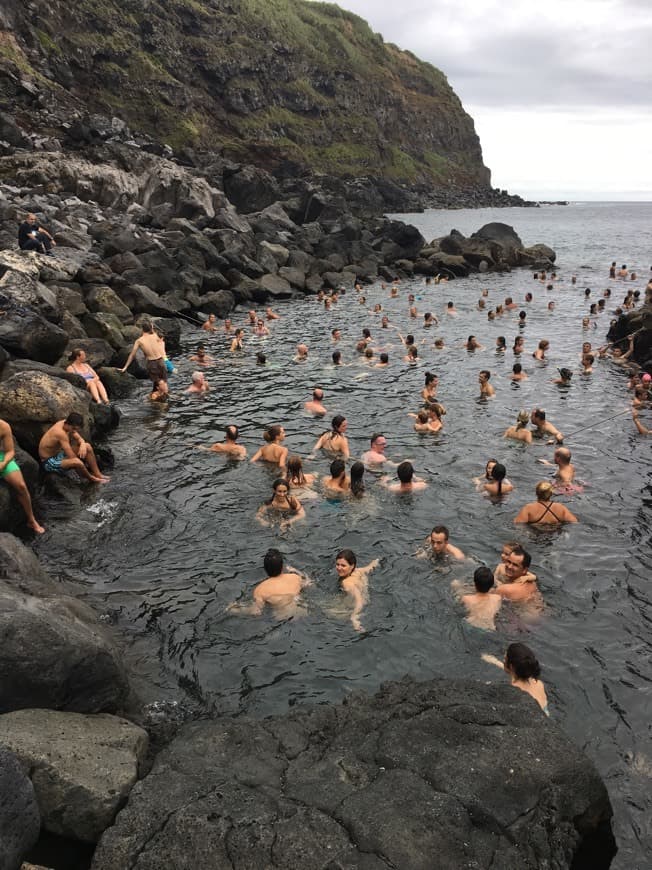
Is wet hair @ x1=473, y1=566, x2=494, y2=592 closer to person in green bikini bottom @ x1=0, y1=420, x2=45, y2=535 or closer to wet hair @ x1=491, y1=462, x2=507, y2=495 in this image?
wet hair @ x1=491, y1=462, x2=507, y2=495

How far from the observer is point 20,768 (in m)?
4.62

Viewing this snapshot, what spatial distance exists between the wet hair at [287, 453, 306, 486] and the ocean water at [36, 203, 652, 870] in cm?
80

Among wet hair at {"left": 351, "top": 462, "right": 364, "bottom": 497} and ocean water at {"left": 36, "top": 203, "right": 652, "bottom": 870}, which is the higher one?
wet hair at {"left": 351, "top": 462, "right": 364, "bottom": 497}

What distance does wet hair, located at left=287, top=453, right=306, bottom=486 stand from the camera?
13102 mm

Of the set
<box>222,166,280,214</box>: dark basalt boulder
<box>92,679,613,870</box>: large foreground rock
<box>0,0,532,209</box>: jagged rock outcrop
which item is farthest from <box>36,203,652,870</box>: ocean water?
<box>222,166,280,214</box>: dark basalt boulder

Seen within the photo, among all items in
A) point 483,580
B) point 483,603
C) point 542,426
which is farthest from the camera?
point 542,426

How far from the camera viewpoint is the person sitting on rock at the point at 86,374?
1716cm

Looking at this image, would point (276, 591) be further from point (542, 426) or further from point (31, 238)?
point (31, 238)

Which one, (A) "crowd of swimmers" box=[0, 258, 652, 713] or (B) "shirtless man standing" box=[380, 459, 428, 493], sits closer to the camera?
(A) "crowd of swimmers" box=[0, 258, 652, 713]

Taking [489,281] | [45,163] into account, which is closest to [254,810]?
[489,281]

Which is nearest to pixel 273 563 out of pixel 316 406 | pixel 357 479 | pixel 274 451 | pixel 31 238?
pixel 357 479

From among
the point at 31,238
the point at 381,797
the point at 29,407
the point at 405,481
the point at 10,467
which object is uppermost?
the point at 31,238

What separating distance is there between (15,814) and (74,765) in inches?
29.9

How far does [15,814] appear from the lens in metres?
4.44
